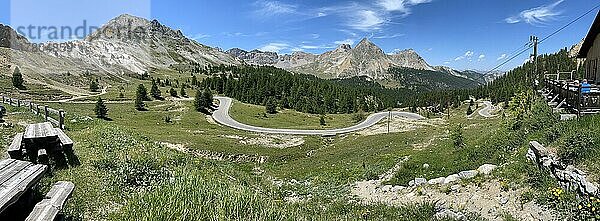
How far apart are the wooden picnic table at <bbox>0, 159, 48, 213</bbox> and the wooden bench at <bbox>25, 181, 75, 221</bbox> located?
15.8 inches

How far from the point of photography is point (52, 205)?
6887 millimetres

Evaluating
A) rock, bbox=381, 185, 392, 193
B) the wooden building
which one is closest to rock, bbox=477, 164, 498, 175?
rock, bbox=381, 185, 392, 193

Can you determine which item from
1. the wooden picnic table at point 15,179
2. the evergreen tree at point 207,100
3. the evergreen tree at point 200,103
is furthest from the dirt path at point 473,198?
the evergreen tree at point 207,100

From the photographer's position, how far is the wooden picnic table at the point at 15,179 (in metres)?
5.97

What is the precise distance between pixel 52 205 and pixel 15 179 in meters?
0.85

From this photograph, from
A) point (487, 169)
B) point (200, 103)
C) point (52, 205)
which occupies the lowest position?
point (487, 169)

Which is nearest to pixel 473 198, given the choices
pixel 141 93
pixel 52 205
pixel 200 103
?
pixel 52 205

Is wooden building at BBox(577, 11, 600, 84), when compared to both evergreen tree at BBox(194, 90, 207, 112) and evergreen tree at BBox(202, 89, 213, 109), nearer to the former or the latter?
evergreen tree at BBox(194, 90, 207, 112)

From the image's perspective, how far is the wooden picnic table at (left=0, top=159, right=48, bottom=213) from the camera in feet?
19.6

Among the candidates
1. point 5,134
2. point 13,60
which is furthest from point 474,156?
point 13,60

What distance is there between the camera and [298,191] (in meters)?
22.5

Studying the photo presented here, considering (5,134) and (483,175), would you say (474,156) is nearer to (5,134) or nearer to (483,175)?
(483,175)

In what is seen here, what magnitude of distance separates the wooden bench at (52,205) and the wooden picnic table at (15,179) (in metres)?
0.40

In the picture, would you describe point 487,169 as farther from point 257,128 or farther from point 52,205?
point 257,128
